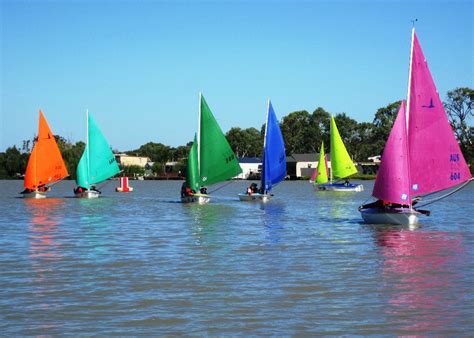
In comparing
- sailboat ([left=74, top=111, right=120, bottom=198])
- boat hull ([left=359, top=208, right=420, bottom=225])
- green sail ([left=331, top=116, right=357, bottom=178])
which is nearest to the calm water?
boat hull ([left=359, top=208, right=420, bottom=225])

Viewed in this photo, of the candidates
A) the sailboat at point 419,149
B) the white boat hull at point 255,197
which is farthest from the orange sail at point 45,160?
the sailboat at point 419,149

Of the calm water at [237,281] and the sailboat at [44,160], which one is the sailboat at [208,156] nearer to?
the sailboat at [44,160]

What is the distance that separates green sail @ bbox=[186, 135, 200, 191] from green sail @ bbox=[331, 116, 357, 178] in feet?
115

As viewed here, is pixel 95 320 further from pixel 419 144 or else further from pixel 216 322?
pixel 419 144

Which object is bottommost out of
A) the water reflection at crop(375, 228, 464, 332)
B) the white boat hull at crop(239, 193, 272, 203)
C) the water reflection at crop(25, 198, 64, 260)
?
the water reflection at crop(375, 228, 464, 332)

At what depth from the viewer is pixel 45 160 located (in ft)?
218

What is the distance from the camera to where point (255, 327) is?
14188mm

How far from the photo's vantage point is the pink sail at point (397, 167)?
32.2 metres

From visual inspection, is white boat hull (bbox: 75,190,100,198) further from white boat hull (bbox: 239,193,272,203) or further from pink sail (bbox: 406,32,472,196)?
pink sail (bbox: 406,32,472,196)

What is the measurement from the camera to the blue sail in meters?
57.9

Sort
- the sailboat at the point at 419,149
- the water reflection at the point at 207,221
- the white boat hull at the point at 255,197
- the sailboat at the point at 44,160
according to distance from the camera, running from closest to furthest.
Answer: the water reflection at the point at 207,221 < the sailboat at the point at 419,149 < the white boat hull at the point at 255,197 < the sailboat at the point at 44,160

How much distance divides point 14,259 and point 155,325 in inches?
423

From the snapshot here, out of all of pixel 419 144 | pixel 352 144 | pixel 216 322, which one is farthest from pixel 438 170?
→ pixel 352 144

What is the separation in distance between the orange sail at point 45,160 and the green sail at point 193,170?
1662cm
